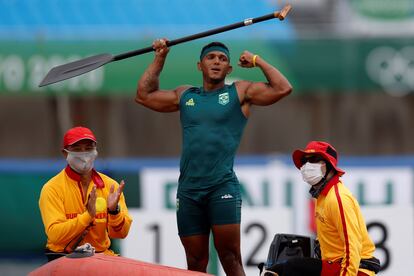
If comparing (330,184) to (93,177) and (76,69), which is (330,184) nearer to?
(93,177)

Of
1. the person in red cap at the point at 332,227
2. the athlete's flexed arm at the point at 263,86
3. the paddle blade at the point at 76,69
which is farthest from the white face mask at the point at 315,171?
the paddle blade at the point at 76,69

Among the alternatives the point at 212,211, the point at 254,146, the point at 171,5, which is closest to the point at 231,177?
the point at 212,211

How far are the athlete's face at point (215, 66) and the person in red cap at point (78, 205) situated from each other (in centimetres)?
83

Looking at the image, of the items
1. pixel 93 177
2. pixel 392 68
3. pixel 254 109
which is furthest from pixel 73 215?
pixel 392 68

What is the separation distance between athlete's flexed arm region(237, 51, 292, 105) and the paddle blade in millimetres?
1007

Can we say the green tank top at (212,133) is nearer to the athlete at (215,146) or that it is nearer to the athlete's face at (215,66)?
A: the athlete at (215,146)

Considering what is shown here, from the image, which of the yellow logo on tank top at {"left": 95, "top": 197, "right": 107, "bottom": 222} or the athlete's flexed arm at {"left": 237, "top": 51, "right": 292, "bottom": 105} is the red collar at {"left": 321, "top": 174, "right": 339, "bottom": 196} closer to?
the athlete's flexed arm at {"left": 237, "top": 51, "right": 292, "bottom": 105}

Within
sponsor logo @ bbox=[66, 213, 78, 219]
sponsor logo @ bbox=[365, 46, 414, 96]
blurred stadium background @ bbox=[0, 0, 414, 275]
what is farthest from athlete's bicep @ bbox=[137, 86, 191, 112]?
sponsor logo @ bbox=[365, 46, 414, 96]

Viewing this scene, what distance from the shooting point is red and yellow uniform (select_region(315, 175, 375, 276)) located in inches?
223

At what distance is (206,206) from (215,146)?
0.38m

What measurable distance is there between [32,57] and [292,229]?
4577mm

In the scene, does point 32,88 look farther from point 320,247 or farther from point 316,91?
point 320,247

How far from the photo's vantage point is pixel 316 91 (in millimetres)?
11914

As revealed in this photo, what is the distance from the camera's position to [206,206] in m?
6.25
